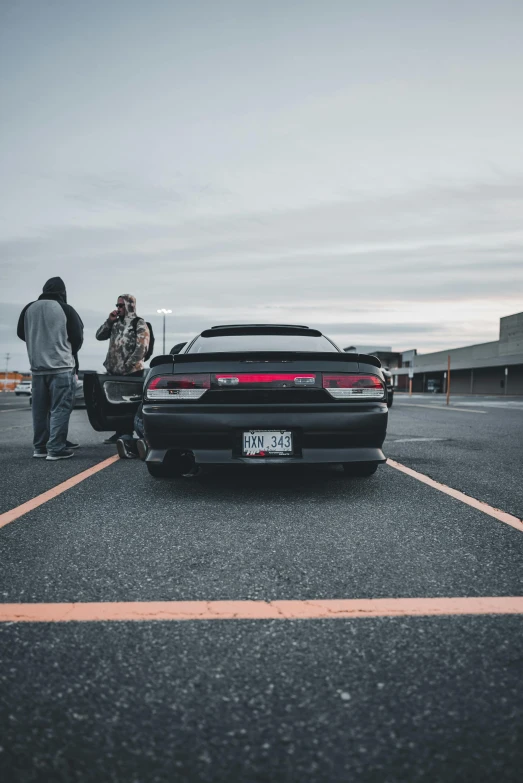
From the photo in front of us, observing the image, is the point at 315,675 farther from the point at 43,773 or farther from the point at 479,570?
the point at 479,570

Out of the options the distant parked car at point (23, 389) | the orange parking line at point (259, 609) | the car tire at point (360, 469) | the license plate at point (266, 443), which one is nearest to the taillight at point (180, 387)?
the license plate at point (266, 443)

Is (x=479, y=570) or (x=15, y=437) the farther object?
(x=15, y=437)

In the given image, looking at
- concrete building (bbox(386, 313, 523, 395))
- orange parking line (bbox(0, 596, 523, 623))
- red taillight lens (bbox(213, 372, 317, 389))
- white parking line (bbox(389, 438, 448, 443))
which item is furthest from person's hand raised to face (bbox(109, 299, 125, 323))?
concrete building (bbox(386, 313, 523, 395))

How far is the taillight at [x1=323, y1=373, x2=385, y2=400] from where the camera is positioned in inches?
179

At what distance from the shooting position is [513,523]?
387 centimetres

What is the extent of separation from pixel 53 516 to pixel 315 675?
2604mm

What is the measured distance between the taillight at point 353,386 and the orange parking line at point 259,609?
2176 millimetres

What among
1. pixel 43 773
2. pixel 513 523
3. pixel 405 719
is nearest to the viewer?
pixel 43 773

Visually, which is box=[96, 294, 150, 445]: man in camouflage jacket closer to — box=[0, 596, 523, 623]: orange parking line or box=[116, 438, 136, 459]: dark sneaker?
box=[116, 438, 136, 459]: dark sneaker

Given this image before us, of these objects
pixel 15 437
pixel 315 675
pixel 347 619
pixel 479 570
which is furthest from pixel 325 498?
pixel 15 437

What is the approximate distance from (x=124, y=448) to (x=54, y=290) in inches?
74.7

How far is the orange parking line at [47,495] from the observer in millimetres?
4012

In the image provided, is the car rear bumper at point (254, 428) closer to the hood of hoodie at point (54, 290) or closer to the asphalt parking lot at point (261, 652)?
the asphalt parking lot at point (261, 652)

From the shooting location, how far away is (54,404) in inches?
265
